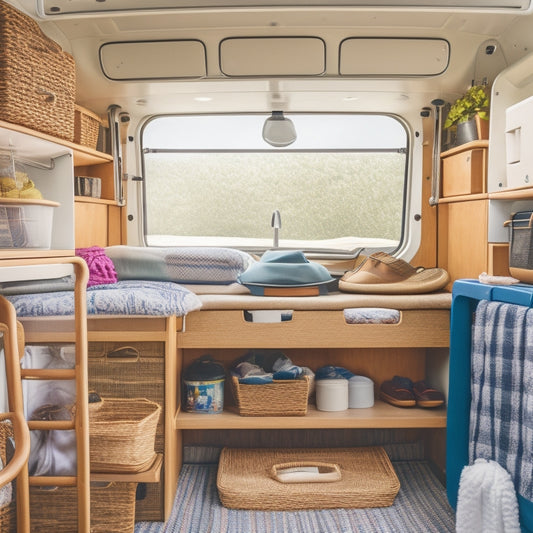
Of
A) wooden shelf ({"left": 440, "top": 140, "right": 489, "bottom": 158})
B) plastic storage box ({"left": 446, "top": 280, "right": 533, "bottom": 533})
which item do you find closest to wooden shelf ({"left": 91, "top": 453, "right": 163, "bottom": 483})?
plastic storage box ({"left": 446, "top": 280, "right": 533, "bottom": 533})

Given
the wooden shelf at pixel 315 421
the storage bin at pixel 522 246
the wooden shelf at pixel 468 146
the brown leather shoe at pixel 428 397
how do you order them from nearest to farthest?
the storage bin at pixel 522 246
the wooden shelf at pixel 315 421
the brown leather shoe at pixel 428 397
the wooden shelf at pixel 468 146

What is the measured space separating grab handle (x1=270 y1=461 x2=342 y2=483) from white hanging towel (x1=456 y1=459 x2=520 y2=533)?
670 mm

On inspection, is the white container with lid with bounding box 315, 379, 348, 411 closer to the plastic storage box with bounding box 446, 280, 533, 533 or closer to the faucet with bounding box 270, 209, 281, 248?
the plastic storage box with bounding box 446, 280, 533, 533

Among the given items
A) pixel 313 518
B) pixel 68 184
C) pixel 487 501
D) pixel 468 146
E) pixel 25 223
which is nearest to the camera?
pixel 487 501

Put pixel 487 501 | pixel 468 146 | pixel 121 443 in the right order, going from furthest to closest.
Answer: pixel 468 146 → pixel 121 443 → pixel 487 501

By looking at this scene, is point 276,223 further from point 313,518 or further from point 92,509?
point 92,509

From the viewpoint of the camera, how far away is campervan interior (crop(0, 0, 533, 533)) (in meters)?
1.89

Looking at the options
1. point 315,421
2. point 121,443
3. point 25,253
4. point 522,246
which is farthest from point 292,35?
point 121,443

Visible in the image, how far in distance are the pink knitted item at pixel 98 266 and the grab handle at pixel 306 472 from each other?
1.07 metres

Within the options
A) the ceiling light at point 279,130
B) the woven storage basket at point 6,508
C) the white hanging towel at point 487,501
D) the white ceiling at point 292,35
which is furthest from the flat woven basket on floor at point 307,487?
the white ceiling at point 292,35

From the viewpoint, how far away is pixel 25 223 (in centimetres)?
190

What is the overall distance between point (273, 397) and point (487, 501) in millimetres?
955

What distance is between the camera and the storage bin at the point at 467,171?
272cm

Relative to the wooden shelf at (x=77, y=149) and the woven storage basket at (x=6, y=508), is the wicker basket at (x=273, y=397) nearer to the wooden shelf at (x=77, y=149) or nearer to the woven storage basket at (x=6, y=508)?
the woven storage basket at (x=6, y=508)
